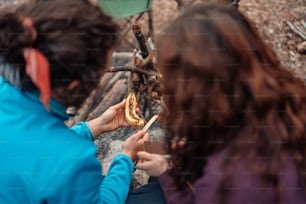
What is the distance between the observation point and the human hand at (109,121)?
4.44 feet

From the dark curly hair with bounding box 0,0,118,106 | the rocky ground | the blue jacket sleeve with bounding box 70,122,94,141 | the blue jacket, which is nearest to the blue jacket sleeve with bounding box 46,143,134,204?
the blue jacket

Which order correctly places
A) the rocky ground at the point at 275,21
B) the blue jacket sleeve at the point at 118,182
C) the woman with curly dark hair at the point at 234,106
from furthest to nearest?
the rocky ground at the point at 275,21, the blue jacket sleeve at the point at 118,182, the woman with curly dark hair at the point at 234,106

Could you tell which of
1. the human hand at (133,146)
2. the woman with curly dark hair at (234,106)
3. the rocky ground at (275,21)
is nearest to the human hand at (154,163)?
the human hand at (133,146)

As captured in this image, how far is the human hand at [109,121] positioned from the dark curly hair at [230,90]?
402 millimetres

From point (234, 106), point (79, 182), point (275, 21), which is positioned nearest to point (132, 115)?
point (79, 182)

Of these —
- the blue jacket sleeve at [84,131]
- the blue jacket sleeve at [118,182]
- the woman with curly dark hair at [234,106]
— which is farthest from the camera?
the blue jacket sleeve at [84,131]

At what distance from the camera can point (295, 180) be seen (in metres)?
0.93

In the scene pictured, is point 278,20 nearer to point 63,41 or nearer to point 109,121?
point 109,121

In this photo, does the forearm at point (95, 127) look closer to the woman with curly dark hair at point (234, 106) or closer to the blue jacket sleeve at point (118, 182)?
the blue jacket sleeve at point (118, 182)

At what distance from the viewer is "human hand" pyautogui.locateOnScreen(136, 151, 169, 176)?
1230mm

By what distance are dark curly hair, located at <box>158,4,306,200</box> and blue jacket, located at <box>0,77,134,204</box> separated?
22 cm

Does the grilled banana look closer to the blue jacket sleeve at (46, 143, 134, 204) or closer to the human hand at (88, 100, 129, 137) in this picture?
the human hand at (88, 100, 129, 137)

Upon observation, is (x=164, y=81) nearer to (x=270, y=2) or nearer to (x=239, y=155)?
(x=239, y=155)

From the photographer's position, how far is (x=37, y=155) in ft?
3.29
